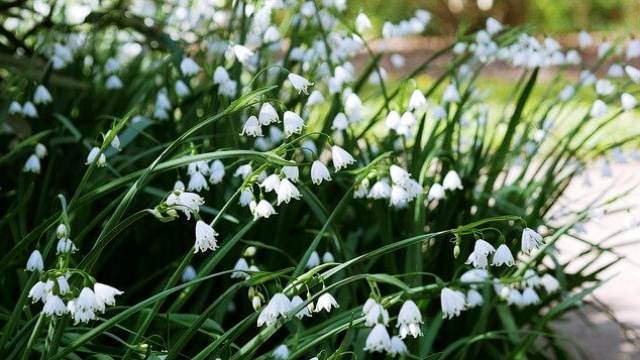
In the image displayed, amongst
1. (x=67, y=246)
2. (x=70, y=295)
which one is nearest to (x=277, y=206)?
(x=67, y=246)

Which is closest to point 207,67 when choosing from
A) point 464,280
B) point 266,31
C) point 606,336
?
point 266,31

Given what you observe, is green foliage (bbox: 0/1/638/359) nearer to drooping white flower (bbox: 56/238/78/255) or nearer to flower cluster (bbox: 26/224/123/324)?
drooping white flower (bbox: 56/238/78/255)

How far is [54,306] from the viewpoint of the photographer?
1521 mm

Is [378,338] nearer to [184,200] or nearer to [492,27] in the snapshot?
[184,200]

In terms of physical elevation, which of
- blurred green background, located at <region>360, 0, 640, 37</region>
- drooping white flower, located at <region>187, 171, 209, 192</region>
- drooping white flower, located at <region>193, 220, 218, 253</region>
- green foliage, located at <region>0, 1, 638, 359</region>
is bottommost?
blurred green background, located at <region>360, 0, 640, 37</region>

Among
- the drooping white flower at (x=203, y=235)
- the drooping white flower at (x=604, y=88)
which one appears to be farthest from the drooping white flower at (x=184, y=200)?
the drooping white flower at (x=604, y=88)

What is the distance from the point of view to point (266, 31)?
2.81 meters

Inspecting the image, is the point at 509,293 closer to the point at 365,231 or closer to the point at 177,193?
the point at 365,231

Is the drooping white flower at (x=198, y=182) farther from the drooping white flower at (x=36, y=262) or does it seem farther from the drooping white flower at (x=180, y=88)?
the drooping white flower at (x=180, y=88)

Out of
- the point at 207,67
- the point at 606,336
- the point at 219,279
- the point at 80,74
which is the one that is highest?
the point at 207,67

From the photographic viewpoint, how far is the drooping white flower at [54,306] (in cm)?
152

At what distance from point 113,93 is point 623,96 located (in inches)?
63.1

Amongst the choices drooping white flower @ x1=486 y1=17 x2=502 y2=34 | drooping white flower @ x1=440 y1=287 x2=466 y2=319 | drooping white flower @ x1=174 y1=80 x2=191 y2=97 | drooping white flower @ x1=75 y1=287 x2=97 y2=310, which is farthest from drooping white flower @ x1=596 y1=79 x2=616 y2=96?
drooping white flower @ x1=75 y1=287 x2=97 y2=310

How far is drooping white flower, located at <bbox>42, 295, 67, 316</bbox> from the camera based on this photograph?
4.98 ft
